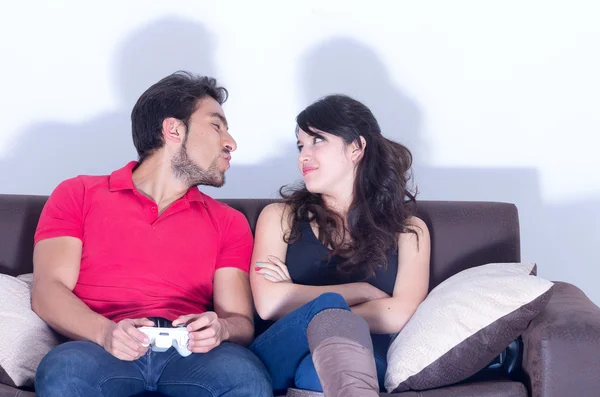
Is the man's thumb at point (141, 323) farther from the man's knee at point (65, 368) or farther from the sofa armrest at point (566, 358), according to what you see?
the sofa armrest at point (566, 358)

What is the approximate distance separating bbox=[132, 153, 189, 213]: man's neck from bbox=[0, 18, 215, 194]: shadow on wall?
1.90 feet

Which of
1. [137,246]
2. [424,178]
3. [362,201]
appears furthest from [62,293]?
[424,178]

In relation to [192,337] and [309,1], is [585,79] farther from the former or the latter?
[192,337]

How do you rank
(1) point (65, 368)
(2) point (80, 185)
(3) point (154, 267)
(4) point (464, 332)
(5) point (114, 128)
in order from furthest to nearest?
(5) point (114, 128) < (2) point (80, 185) < (3) point (154, 267) < (4) point (464, 332) < (1) point (65, 368)

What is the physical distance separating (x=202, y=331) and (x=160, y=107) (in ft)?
2.68

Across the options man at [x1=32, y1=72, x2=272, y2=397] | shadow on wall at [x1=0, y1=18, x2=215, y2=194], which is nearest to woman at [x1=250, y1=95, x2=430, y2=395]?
man at [x1=32, y1=72, x2=272, y2=397]

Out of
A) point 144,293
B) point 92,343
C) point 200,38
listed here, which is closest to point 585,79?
point 200,38

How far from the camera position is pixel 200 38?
306cm

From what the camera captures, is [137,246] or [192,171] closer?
[137,246]

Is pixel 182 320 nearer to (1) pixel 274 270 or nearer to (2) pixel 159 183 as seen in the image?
(1) pixel 274 270

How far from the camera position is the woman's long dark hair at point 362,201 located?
249 cm

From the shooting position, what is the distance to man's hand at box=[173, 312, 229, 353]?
2.04 metres

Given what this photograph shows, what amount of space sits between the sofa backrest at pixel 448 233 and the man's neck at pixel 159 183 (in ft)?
0.83

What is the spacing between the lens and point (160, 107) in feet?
8.42
